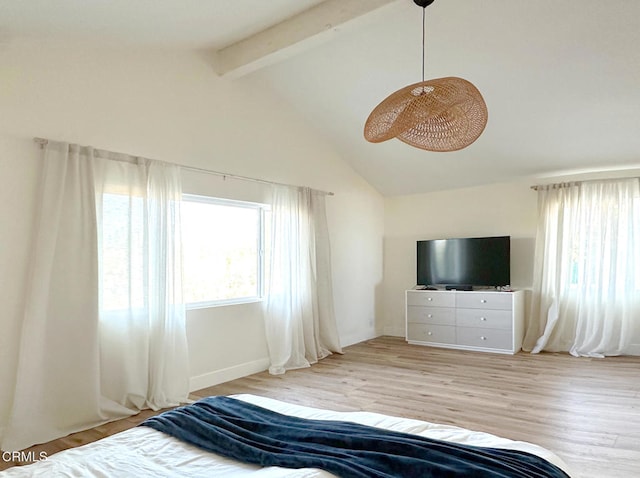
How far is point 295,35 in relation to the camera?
12.2 feet

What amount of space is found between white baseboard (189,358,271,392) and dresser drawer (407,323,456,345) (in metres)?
2.39

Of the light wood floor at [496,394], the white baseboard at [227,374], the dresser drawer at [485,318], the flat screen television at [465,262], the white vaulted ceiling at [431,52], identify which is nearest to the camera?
the light wood floor at [496,394]

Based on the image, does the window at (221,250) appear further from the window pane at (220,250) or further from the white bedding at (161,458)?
the white bedding at (161,458)

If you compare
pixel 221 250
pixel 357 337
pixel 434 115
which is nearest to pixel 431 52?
pixel 434 115

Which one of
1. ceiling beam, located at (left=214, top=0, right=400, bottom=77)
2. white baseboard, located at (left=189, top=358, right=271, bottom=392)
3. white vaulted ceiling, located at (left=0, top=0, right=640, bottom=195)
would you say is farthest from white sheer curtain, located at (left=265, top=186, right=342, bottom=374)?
ceiling beam, located at (left=214, top=0, right=400, bottom=77)

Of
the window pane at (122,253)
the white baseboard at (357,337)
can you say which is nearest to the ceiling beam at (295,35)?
the window pane at (122,253)

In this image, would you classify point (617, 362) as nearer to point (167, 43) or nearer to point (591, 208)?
point (591, 208)

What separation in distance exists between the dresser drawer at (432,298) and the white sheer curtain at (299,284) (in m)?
1.36

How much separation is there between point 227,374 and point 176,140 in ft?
7.70

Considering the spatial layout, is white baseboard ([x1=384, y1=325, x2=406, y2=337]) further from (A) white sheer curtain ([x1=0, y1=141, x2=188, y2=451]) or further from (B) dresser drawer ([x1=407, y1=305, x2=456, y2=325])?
(A) white sheer curtain ([x1=0, y1=141, x2=188, y2=451])

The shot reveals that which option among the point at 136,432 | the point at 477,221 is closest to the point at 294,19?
the point at 136,432

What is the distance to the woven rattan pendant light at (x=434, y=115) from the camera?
2510 millimetres

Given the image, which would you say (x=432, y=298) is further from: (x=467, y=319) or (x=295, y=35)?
(x=295, y=35)

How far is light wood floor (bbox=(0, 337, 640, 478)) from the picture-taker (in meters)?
2.95
